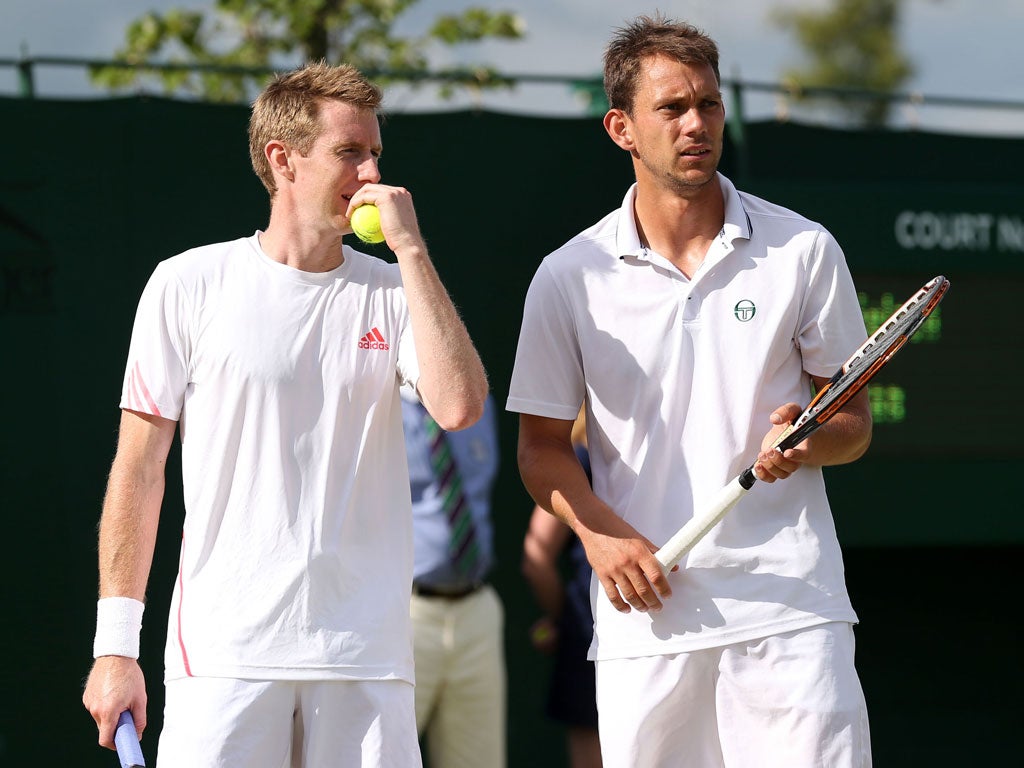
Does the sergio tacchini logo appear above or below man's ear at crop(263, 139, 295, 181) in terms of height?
below

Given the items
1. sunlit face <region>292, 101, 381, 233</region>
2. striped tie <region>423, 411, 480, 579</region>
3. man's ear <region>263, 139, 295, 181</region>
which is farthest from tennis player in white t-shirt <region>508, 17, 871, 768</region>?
striped tie <region>423, 411, 480, 579</region>

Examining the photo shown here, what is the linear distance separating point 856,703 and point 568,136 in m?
3.83

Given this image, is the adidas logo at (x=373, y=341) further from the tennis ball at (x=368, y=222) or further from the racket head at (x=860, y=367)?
the racket head at (x=860, y=367)

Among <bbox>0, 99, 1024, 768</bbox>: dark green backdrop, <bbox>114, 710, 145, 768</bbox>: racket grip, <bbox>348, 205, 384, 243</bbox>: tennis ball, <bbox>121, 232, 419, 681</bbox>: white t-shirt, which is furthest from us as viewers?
<bbox>0, 99, 1024, 768</bbox>: dark green backdrop

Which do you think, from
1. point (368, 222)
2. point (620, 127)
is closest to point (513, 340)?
point (620, 127)

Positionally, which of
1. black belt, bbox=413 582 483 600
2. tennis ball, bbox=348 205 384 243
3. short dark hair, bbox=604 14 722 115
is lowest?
black belt, bbox=413 582 483 600

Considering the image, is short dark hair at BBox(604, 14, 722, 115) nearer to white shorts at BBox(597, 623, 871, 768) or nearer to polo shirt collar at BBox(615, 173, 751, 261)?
polo shirt collar at BBox(615, 173, 751, 261)

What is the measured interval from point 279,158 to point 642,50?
0.83 m

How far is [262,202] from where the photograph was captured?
6113 mm

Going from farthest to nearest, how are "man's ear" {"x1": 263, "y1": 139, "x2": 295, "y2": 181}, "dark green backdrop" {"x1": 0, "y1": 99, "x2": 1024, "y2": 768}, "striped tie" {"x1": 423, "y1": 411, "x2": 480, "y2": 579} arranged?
"dark green backdrop" {"x1": 0, "y1": 99, "x2": 1024, "y2": 768} < "striped tie" {"x1": 423, "y1": 411, "x2": 480, "y2": 579} < "man's ear" {"x1": 263, "y1": 139, "x2": 295, "y2": 181}

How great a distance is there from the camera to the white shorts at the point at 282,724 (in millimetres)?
3018

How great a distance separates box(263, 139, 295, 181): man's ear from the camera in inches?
130

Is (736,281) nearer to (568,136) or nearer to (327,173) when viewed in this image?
(327,173)

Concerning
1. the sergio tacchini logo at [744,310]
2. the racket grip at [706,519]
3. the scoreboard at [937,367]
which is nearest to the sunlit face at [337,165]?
the sergio tacchini logo at [744,310]
